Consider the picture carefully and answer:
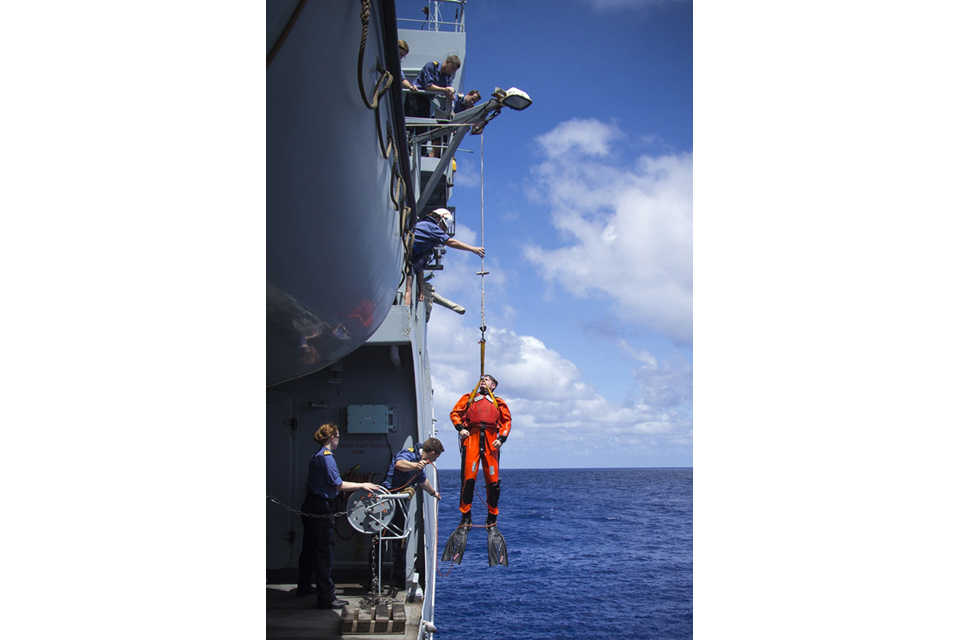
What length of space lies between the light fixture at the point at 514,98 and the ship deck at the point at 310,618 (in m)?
3.86

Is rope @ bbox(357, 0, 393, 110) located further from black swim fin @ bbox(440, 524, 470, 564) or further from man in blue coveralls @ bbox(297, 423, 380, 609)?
black swim fin @ bbox(440, 524, 470, 564)

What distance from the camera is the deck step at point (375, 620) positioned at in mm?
4047

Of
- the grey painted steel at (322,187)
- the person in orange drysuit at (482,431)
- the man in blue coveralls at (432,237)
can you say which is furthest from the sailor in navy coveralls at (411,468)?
the grey painted steel at (322,187)

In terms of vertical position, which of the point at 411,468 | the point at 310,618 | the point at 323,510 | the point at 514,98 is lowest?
the point at 310,618

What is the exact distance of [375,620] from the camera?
162 inches

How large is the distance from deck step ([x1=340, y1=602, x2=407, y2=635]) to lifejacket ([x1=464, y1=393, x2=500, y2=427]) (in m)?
1.50

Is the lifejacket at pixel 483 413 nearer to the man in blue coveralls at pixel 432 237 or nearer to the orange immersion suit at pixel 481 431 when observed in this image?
the orange immersion suit at pixel 481 431

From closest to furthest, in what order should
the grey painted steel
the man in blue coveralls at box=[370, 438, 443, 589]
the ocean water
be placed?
the grey painted steel → the man in blue coveralls at box=[370, 438, 443, 589] → the ocean water

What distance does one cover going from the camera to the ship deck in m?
3.97

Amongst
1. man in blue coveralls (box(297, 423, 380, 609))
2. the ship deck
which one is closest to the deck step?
the ship deck

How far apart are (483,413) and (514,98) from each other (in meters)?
2.51

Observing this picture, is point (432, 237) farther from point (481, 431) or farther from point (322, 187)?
point (322, 187)

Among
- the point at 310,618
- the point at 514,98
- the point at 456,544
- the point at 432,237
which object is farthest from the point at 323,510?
the point at 514,98

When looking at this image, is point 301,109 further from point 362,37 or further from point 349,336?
point 349,336
